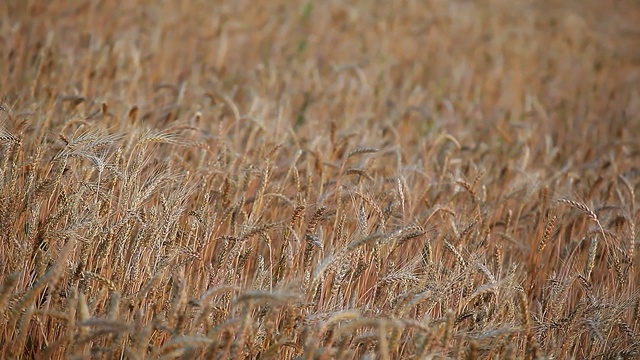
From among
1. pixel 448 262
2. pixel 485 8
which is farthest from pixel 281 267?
pixel 485 8

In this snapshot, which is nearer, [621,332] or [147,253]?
[147,253]

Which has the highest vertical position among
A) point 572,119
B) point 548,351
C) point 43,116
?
point 43,116

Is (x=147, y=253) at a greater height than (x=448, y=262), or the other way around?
(x=147, y=253)

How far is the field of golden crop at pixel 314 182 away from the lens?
2.07 meters

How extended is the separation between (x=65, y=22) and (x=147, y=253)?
13.2 feet

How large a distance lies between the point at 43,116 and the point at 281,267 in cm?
155

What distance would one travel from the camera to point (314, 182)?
3502mm

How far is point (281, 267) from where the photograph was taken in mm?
2434

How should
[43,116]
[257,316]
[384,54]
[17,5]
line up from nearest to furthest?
[257,316], [43,116], [17,5], [384,54]

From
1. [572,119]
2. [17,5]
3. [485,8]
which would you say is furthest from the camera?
[485,8]

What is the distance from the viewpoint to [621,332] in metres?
2.43

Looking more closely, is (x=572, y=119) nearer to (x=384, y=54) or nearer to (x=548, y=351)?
(x=384, y=54)

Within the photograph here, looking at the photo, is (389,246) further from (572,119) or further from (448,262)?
(572,119)

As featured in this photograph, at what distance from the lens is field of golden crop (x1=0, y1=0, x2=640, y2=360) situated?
2.07m
